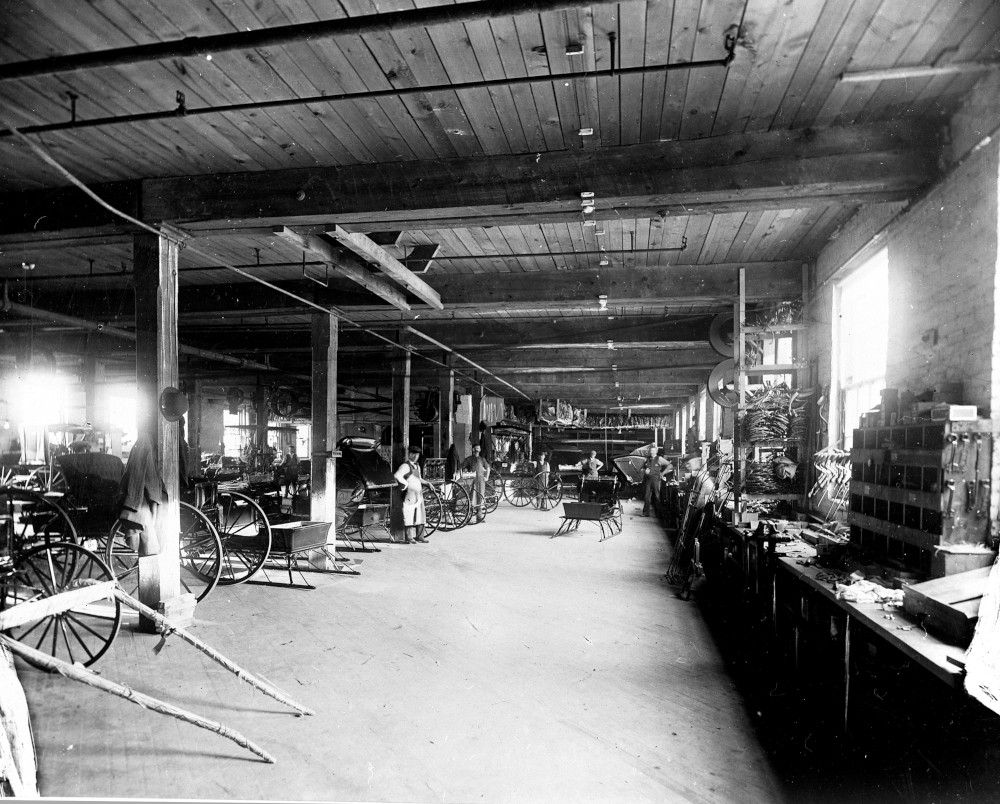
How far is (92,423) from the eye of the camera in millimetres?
10305

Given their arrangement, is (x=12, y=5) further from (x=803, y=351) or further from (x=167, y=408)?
(x=803, y=351)

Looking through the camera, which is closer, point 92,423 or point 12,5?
point 12,5

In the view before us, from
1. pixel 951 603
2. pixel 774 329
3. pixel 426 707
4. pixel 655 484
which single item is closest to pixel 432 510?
pixel 655 484

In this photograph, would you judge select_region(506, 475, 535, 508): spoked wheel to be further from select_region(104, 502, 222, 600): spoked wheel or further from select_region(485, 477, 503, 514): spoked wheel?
select_region(104, 502, 222, 600): spoked wheel

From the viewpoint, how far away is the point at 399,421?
11.6 metres

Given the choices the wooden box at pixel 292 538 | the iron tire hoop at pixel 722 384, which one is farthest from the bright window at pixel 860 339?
the wooden box at pixel 292 538

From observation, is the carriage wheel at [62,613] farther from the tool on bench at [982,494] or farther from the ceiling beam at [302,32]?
the tool on bench at [982,494]

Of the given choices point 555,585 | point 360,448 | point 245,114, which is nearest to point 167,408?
point 245,114

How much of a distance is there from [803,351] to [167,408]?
19.8 feet

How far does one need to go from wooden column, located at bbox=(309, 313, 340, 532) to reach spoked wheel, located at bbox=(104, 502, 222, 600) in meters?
1.32

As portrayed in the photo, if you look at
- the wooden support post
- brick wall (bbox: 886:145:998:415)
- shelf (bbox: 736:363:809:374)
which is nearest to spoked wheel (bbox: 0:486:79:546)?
brick wall (bbox: 886:145:998:415)

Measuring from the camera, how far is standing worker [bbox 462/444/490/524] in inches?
480

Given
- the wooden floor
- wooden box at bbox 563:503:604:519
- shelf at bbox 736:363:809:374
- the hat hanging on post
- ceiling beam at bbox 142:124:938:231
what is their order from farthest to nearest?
wooden box at bbox 563:503:604:519
shelf at bbox 736:363:809:374
the hat hanging on post
ceiling beam at bbox 142:124:938:231
the wooden floor

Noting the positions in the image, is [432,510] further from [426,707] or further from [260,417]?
[426,707]
